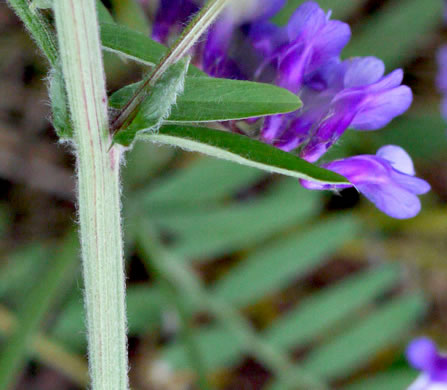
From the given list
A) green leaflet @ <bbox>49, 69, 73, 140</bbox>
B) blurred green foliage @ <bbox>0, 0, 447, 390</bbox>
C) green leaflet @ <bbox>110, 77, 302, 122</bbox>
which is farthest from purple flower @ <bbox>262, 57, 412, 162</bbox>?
blurred green foliage @ <bbox>0, 0, 447, 390</bbox>

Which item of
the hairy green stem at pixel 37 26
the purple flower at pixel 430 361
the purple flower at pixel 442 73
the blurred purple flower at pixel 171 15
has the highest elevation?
→ the purple flower at pixel 442 73

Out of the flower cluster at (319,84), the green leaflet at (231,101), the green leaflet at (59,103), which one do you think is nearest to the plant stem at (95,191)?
the green leaflet at (59,103)

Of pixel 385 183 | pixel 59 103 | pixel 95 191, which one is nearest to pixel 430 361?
pixel 385 183

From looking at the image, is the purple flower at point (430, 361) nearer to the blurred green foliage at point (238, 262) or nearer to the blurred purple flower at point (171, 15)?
the blurred green foliage at point (238, 262)

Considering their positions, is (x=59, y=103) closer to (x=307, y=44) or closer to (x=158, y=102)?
Answer: (x=158, y=102)

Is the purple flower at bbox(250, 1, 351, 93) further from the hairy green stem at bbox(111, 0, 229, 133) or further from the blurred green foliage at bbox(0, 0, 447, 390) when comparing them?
the blurred green foliage at bbox(0, 0, 447, 390)

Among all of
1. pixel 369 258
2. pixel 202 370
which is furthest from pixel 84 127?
pixel 369 258
